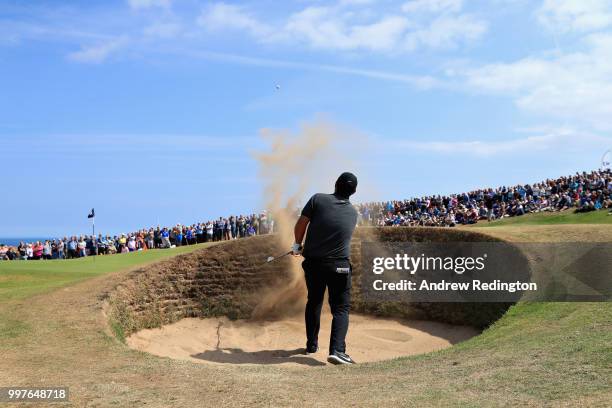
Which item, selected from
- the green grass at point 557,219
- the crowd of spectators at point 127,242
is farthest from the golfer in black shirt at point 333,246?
the crowd of spectators at point 127,242

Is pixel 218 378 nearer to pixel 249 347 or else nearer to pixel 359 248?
pixel 249 347

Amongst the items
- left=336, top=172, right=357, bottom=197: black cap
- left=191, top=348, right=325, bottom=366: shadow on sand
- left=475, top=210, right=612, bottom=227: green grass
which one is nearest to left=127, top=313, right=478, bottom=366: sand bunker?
left=191, top=348, right=325, bottom=366: shadow on sand

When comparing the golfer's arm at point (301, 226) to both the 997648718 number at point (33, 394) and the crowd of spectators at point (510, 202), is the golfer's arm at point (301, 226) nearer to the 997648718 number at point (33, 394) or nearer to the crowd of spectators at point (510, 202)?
the 997648718 number at point (33, 394)

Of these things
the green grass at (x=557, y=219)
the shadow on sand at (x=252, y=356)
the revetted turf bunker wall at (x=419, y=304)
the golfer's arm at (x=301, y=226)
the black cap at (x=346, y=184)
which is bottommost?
the shadow on sand at (x=252, y=356)

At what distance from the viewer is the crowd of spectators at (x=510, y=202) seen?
116 feet

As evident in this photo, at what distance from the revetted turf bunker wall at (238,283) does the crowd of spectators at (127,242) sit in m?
25.0

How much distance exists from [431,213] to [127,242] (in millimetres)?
19557

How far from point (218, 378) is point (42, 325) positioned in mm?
3886

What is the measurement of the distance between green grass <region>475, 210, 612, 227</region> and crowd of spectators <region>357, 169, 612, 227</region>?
34.4 inches

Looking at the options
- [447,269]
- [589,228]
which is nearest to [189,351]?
[447,269]

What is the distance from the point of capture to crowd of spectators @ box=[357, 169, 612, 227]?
35281 mm

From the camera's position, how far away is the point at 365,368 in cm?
808

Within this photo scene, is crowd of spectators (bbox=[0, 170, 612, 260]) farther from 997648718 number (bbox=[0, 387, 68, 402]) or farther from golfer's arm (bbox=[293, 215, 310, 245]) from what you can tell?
997648718 number (bbox=[0, 387, 68, 402])

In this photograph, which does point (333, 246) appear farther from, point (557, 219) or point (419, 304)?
point (557, 219)
